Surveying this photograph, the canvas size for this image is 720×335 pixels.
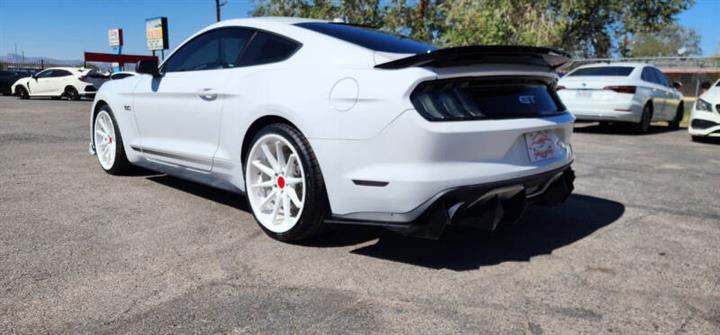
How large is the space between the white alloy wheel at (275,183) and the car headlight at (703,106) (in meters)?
8.57

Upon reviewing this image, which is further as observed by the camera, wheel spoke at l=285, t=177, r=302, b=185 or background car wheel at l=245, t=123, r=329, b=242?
wheel spoke at l=285, t=177, r=302, b=185

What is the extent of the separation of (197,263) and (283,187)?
71cm

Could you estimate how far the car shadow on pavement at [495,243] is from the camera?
3320 millimetres

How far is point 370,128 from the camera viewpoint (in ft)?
9.90

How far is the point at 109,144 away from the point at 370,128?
143 inches

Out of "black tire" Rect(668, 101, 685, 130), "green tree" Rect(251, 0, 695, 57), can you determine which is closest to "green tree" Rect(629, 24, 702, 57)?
"green tree" Rect(251, 0, 695, 57)

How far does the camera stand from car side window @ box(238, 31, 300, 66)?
3.67 metres

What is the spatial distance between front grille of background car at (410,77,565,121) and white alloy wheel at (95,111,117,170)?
11.8 feet

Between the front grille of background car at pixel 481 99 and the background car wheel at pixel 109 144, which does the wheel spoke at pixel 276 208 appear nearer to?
the front grille of background car at pixel 481 99

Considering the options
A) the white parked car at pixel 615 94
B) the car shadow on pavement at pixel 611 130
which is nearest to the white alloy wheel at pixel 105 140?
the white parked car at pixel 615 94

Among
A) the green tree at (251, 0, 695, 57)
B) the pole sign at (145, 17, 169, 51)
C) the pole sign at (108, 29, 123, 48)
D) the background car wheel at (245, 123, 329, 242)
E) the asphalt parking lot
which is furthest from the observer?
the pole sign at (108, 29, 123, 48)

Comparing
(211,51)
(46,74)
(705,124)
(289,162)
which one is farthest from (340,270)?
(46,74)

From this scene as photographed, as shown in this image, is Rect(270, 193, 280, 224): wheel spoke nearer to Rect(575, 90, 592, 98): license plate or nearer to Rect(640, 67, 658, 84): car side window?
Rect(575, 90, 592, 98): license plate

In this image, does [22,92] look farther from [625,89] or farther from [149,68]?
[625,89]
